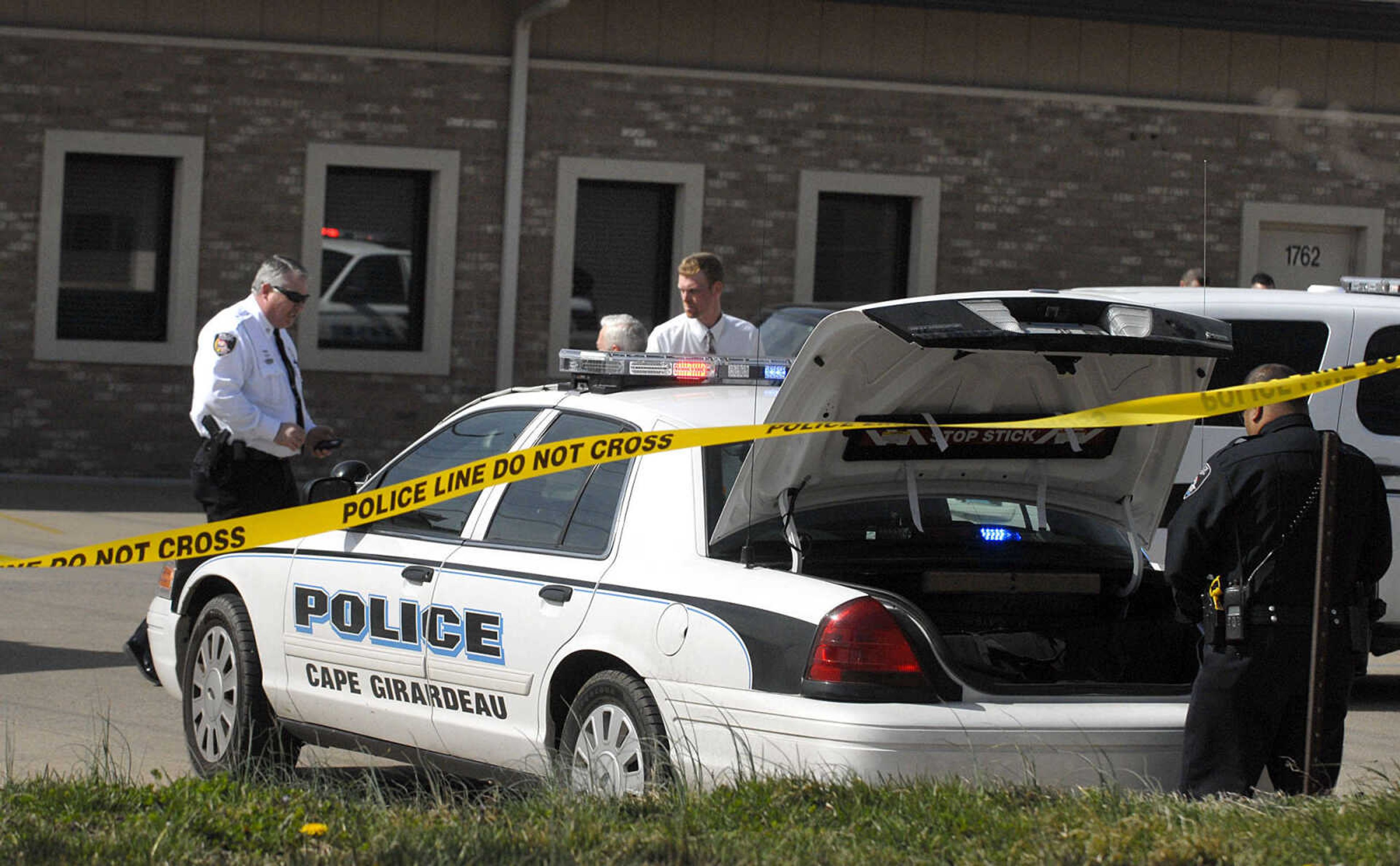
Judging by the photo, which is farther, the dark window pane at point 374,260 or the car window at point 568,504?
the dark window pane at point 374,260

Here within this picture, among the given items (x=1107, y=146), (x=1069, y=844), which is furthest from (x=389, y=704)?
(x=1107, y=146)

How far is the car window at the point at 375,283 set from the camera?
17672 millimetres

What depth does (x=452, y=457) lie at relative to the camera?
6.59 metres

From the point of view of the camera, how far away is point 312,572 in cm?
649

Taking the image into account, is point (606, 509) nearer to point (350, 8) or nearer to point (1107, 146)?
point (350, 8)

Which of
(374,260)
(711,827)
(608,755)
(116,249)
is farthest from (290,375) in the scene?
(116,249)

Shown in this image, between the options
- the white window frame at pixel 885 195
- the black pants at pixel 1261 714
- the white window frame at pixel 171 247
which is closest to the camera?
the black pants at pixel 1261 714

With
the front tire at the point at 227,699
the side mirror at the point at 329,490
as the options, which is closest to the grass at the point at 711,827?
the front tire at the point at 227,699

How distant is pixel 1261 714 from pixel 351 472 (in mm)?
3392

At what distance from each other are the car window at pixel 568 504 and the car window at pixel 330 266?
11.8 metres

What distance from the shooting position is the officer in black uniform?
17.5 feet

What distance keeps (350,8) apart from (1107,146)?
7.57 m

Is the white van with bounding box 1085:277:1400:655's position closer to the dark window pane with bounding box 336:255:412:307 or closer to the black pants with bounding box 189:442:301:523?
the black pants with bounding box 189:442:301:523

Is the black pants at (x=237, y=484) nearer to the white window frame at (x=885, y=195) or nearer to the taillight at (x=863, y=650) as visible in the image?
the taillight at (x=863, y=650)
